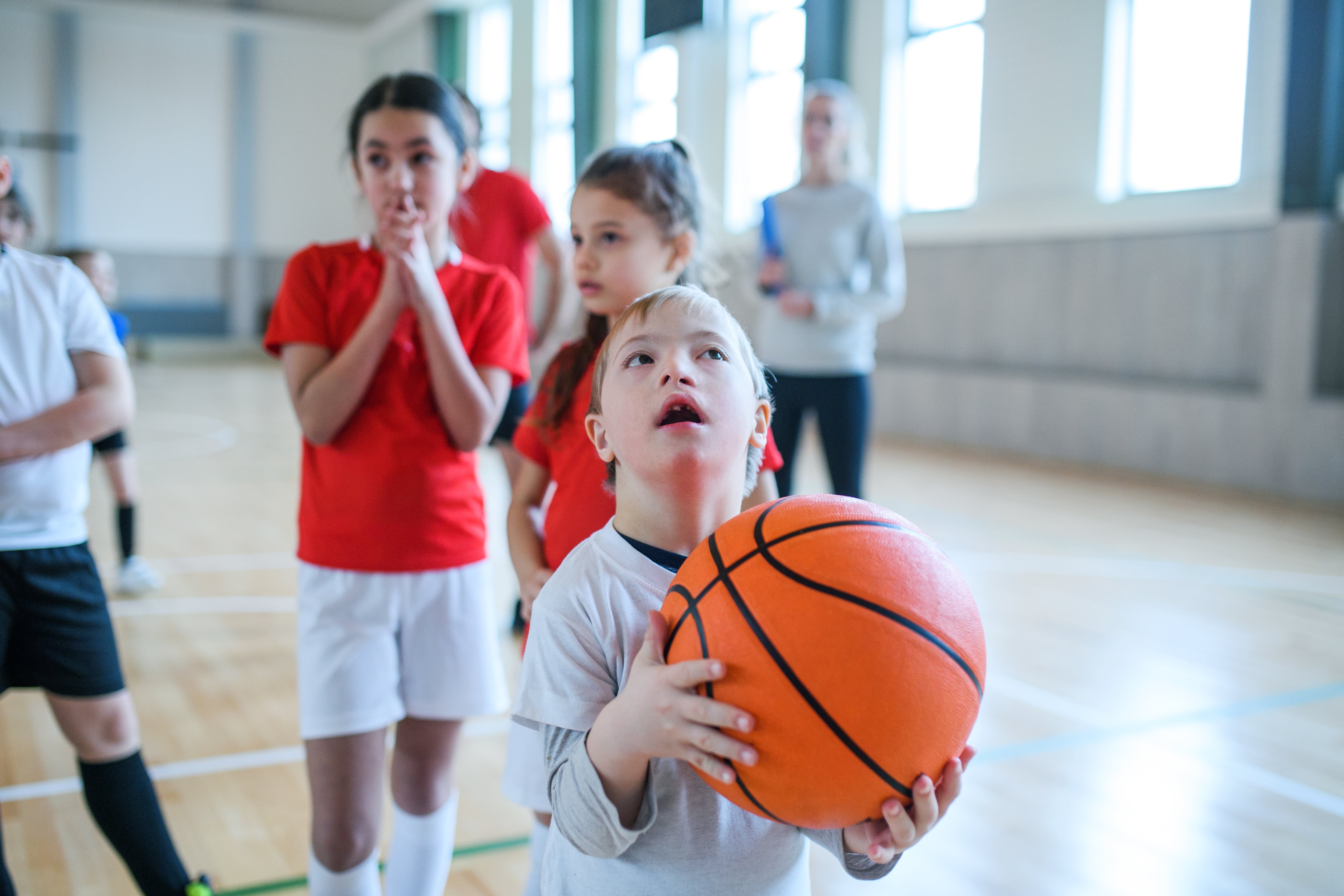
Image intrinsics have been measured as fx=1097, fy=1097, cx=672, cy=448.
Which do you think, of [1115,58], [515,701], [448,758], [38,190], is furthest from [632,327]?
[38,190]

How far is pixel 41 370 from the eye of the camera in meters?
1.53

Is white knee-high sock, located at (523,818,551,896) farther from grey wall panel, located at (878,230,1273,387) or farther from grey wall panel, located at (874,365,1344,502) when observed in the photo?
grey wall panel, located at (878,230,1273,387)

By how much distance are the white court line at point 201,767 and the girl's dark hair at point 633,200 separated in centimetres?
100

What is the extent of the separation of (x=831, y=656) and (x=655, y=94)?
11.2 meters

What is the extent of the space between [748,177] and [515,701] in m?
9.98

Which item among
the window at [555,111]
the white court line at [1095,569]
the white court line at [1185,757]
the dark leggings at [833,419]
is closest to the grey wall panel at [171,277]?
the window at [555,111]

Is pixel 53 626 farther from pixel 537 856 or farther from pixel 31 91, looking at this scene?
pixel 31 91

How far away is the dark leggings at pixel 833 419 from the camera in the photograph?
10.6ft

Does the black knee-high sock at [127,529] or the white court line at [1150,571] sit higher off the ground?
the black knee-high sock at [127,529]

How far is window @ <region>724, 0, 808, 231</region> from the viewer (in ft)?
31.2

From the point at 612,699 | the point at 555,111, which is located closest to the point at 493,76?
the point at 555,111

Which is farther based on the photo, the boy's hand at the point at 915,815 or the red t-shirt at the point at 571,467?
the red t-shirt at the point at 571,467

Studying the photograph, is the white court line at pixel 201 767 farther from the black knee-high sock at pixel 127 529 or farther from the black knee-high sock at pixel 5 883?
the black knee-high sock at pixel 127 529

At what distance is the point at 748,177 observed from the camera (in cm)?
1045
